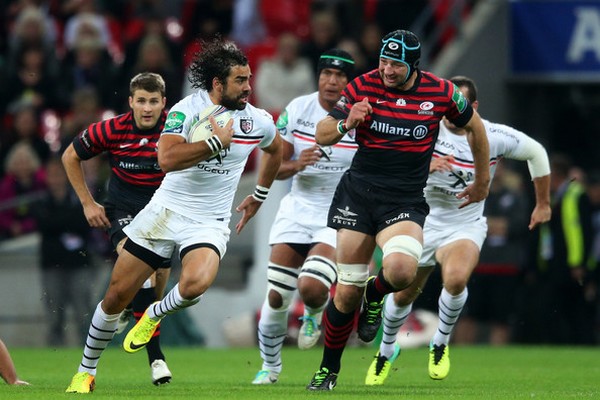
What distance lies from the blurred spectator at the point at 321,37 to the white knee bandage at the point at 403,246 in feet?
28.5

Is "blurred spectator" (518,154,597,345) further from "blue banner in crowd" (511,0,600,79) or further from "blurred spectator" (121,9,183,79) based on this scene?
"blurred spectator" (121,9,183,79)

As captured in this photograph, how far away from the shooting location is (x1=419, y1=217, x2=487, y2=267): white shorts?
42.3ft

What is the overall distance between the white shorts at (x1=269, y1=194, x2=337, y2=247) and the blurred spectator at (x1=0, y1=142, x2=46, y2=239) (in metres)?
6.93

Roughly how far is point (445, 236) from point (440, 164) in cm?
76

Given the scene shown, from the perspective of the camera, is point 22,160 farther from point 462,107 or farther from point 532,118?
point 462,107

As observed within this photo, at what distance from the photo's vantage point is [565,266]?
1919 centimetres

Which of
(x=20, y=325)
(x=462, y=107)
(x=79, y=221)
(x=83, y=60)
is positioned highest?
(x=462, y=107)

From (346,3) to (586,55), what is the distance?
11.8 feet

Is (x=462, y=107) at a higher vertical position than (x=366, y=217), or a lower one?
higher

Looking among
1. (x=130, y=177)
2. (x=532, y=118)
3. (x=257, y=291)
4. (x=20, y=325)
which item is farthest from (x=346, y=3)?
(x=130, y=177)

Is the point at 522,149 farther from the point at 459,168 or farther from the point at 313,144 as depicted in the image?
the point at 313,144

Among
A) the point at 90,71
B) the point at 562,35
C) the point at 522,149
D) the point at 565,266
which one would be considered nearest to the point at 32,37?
the point at 90,71

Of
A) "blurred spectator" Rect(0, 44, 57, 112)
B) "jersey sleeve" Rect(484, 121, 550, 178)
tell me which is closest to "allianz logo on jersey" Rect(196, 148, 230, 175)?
"jersey sleeve" Rect(484, 121, 550, 178)

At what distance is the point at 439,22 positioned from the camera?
69.4ft
